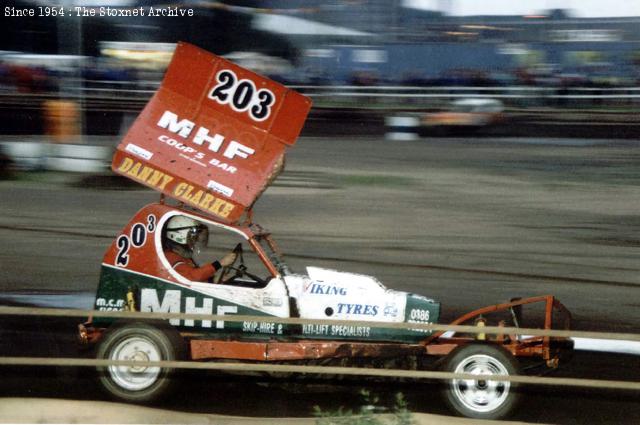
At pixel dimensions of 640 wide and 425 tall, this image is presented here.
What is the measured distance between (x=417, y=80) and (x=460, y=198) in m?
1.49

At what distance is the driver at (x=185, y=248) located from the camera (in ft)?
19.2

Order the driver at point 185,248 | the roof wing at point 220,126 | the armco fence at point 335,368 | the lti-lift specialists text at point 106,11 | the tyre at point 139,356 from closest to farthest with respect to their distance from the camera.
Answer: the armco fence at point 335,368, the tyre at point 139,356, the driver at point 185,248, the roof wing at point 220,126, the lti-lift specialists text at point 106,11

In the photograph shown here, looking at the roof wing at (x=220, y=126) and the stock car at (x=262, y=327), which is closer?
the stock car at (x=262, y=327)

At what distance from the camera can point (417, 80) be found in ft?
27.2

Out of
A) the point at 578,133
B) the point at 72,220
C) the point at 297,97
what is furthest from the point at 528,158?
the point at 72,220

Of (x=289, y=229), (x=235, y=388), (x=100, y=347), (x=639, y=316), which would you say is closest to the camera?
(x=100, y=347)

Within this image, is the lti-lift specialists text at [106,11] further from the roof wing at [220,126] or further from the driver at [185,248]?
the driver at [185,248]

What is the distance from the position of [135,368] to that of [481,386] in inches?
87.3

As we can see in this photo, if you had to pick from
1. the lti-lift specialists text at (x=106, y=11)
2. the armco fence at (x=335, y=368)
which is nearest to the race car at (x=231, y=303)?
the armco fence at (x=335, y=368)

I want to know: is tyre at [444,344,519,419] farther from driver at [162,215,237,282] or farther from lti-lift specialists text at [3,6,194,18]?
lti-lift specialists text at [3,6,194,18]

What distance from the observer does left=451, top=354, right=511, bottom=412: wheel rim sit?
5.51 metres

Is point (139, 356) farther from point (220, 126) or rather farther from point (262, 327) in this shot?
point (220, 126)

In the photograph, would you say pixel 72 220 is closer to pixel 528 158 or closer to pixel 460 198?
pixel 460 198

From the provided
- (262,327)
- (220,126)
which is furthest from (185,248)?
(220,126)
